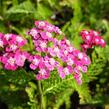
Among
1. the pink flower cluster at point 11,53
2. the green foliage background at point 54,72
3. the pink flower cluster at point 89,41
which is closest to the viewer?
the pink flower cluster at point 11,53

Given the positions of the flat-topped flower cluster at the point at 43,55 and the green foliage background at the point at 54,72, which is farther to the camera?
the green foliage background at the point at 54,72

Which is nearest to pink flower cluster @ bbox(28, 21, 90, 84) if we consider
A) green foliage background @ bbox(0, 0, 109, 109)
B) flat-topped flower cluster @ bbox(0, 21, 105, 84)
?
flat-topped flower cluster @ bbox(0, 21, 105, 84)

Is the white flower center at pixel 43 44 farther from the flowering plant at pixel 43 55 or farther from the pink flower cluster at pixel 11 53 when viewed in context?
the pink flower cluster at pixel 11 53

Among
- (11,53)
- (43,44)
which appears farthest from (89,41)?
(11,53)

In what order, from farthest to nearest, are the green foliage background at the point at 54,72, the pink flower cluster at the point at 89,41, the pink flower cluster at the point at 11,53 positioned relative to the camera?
the pink flower cluster at the point at 89,41 < the green foliage background at the point at 54,72 < the pink flower cluster at the point at 11,53

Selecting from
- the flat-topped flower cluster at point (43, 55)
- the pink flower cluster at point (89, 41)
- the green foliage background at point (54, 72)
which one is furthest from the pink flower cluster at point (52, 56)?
the pink flower cluster at point (89, 41)

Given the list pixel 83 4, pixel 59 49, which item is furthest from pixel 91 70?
pixel 83 4

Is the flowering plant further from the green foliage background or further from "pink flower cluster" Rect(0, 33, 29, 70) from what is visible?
the green foliage background

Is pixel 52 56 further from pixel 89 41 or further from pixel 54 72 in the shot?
pixel 89 41
